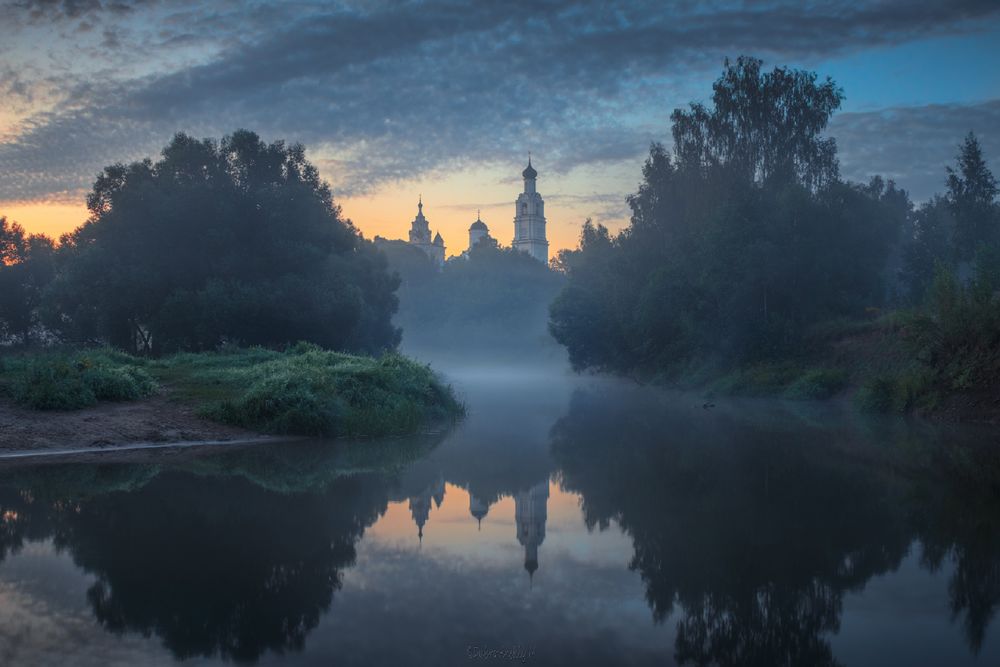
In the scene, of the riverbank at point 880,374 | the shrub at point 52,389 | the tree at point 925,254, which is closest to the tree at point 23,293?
the shrub at point 52,389

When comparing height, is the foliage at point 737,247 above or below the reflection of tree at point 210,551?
above

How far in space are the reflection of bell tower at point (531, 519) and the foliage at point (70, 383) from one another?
407 inches

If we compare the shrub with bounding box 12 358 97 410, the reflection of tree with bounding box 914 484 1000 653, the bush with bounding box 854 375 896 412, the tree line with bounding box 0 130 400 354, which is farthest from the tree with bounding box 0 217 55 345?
the reflection of tree with bounding box 914 484 1000 653

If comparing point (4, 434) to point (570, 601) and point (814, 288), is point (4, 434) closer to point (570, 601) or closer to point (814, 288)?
point (570, 601)

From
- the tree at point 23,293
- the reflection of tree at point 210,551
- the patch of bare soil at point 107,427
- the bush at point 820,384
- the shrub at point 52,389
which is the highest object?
the tree at point 23,293

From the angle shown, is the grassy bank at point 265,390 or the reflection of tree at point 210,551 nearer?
the reflection of tree at point 210,551

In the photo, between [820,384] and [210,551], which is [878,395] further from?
[210,551]

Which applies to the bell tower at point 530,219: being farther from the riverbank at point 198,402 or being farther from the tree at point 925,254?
the riverbank at point 198,402

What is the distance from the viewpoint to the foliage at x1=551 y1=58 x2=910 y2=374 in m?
40.7

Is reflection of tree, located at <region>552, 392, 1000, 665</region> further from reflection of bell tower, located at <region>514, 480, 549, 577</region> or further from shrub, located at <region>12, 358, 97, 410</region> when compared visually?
shrub, located at <region>12, 358, 97, 410</region>

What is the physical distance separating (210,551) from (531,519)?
4239mm

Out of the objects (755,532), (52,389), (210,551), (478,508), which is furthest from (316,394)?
(755,532)

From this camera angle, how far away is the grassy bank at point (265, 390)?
698 inches

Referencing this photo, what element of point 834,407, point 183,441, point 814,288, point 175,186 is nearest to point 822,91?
point 814,288
